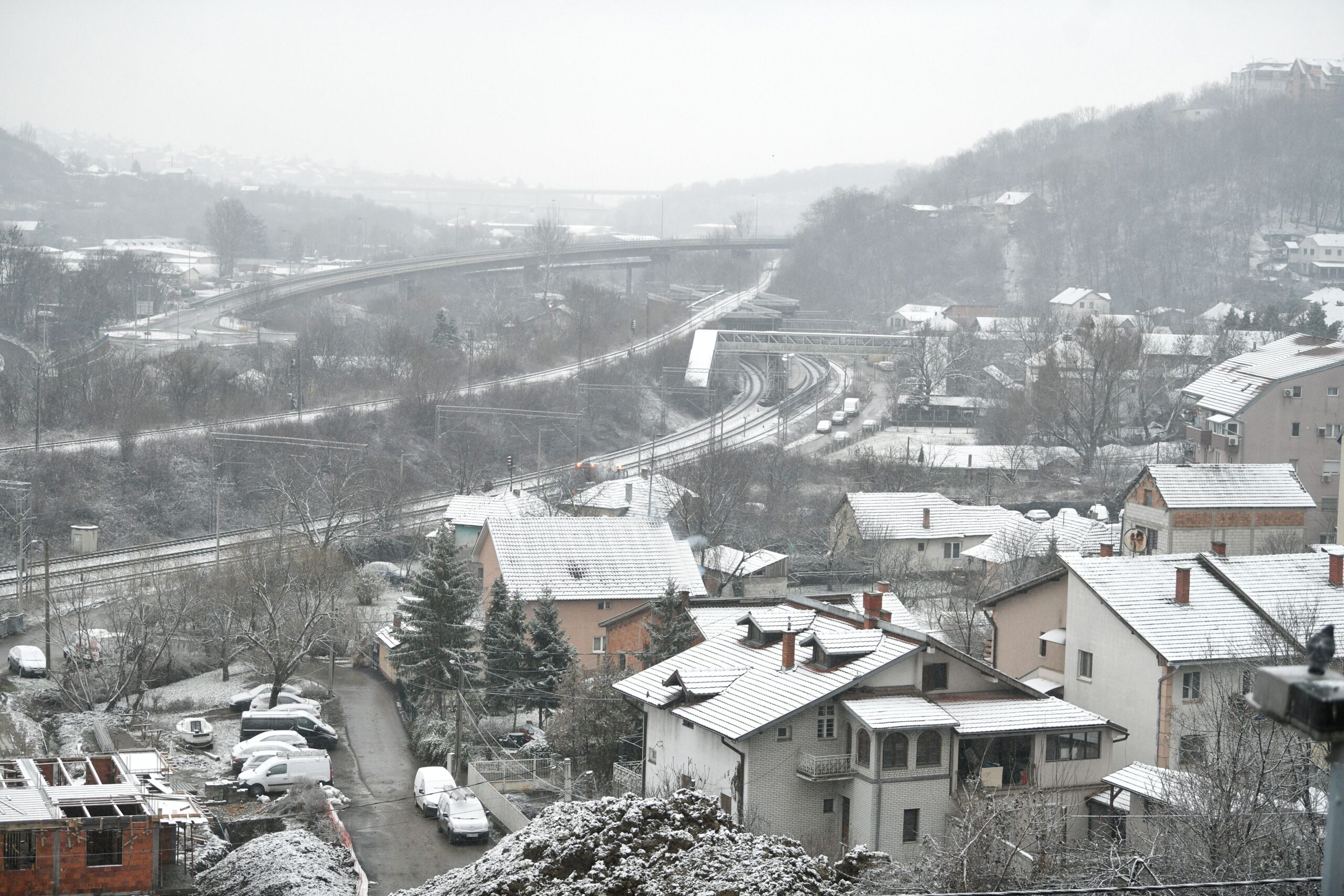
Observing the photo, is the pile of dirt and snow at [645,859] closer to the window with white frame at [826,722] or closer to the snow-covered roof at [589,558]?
the window with white frame at [826,722]

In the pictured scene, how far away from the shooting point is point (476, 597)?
2048 cm

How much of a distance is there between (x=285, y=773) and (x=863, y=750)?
7.40m

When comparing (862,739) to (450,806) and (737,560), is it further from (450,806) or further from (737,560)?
(737,560)

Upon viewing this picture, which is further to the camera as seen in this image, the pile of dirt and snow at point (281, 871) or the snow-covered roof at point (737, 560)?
the snow-covered roof at point (737, 560)

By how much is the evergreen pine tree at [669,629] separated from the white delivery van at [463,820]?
3.92m

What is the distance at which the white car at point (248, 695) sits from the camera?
2147cm

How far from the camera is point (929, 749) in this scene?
46.6 feet

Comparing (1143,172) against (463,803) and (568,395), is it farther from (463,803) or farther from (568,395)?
(463,803)

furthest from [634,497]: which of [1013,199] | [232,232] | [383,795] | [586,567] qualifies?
[1013,199]

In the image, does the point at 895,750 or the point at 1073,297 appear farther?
the point at 1073,297

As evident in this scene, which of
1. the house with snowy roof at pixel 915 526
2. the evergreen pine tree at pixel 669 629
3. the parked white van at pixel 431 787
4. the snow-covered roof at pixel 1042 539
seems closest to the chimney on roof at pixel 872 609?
the evergreen pine tree at pixel 669 629

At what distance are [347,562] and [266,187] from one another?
514 feet

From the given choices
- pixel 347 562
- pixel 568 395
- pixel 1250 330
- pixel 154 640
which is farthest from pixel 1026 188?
pixel 154 640

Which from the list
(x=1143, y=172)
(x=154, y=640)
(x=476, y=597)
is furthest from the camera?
(x=1143, y=172)
